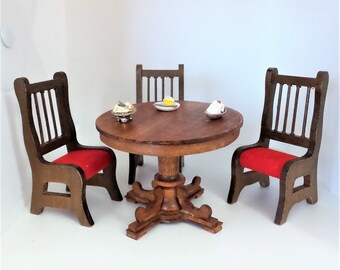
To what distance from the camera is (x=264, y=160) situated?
2.46 metres

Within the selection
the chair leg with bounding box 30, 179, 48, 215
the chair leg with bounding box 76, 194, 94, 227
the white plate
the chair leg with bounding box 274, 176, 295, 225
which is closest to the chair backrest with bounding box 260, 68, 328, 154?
the chair leg with bounding box 274, 176, 295, 225

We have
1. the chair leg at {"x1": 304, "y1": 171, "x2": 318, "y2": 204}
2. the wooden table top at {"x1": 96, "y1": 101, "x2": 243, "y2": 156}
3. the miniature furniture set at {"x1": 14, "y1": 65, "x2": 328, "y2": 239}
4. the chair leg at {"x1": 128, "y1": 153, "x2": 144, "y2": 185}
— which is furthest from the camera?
the chair leg at {"x1": 128, "y1": 153, "x2": 144, "y2": 185}

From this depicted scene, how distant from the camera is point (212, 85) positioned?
3.63 meters

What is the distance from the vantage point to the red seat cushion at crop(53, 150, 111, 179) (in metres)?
2.42

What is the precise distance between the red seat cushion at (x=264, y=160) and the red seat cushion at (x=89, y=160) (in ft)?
3.27

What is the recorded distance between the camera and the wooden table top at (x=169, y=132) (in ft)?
6.56

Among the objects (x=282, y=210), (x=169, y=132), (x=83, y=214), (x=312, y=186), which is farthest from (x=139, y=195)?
(x=312, y=186)

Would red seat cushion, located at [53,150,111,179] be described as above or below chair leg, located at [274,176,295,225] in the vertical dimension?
above

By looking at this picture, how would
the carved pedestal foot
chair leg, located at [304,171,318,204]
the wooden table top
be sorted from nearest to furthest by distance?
the wooden table top, chair leg, located at [304,171,318,204], the carved pedestal foot

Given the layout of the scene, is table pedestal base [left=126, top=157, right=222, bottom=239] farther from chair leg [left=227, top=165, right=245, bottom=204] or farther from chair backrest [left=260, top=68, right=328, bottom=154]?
chair backrest [left=260, top=68, right=328, bottom=154]

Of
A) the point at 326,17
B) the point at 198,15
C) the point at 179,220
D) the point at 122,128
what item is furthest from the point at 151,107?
the point at 326,17

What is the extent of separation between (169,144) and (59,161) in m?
0.91

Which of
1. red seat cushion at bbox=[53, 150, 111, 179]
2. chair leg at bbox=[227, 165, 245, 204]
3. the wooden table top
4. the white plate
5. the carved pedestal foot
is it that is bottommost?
the carved pedestal foot

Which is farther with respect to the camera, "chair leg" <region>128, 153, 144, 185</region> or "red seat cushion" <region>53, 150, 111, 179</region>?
"chair leg" <region>128, 153, 144, 185</region>
